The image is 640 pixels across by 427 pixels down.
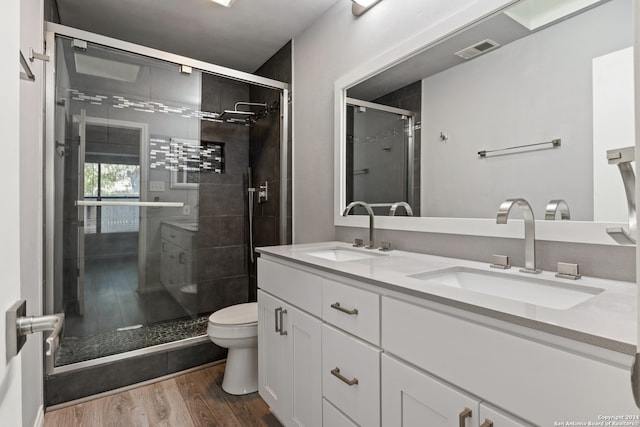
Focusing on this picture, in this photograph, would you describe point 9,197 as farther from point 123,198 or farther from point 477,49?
point 123,198

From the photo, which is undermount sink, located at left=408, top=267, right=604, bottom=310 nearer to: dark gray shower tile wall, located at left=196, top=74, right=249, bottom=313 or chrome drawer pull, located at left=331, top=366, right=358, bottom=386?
chrome drawer pull, located at left=331, top=366, right=358, bottom=386

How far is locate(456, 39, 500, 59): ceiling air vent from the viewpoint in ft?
4.28

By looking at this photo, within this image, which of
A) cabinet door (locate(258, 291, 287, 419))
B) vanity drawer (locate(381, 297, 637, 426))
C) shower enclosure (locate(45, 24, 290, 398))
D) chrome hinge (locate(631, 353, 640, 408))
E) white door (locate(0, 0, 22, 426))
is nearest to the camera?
chrome hinge (locate(631, 353, 640, 408))

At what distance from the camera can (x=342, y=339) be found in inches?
45.1

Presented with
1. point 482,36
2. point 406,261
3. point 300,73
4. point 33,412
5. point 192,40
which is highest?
point 192,40

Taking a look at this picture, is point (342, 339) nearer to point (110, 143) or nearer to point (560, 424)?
point (560, 424)

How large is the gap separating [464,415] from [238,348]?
1.50m

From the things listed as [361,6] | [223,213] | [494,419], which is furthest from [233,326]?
[361,6]

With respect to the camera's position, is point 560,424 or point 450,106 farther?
point 450,106

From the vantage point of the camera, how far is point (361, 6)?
187 centimetres

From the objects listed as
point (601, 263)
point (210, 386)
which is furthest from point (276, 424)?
point (601, 263)

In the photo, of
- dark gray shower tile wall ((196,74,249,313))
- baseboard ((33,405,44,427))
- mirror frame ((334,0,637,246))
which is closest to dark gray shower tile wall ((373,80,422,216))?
mirror frame ((334,0,637,246))

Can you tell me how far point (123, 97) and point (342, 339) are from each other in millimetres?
2079

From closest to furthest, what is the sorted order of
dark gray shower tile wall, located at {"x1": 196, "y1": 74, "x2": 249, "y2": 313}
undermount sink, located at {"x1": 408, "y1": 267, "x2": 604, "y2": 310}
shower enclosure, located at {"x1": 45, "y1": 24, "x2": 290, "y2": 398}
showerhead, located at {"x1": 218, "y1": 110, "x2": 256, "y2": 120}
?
undermount sink, located at {"x1": 408, "y1": 267, "x2": 604, "y2": 310} → shower enclosure, located at {"x1": 45, "y1": 24, "x2": 290, "y2": 398} → dark gray shower tile wall, located at {"x1": 196, "y1": 74, "x2": 249, "y2": 313} → showerhead, located at {"x1": 218, "y1": 110, "x2": 256, "y2": 120}
